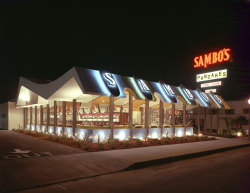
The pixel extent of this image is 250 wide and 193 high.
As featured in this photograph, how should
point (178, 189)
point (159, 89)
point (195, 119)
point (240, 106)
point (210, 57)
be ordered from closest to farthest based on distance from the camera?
1. point (178, 189)
2. point (159, 89)
3. point (240, 106)
4. point (195, 119)
5. point (210, 57)

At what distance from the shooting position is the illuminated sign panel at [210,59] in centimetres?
4716

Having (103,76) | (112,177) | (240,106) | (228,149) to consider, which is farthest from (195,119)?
(112,177)

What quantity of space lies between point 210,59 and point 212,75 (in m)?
3.50

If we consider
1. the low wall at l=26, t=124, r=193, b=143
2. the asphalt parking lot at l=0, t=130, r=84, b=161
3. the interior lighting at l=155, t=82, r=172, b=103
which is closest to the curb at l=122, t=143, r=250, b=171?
the asphalt parking lot at l=0, t=130, r=84, b=161

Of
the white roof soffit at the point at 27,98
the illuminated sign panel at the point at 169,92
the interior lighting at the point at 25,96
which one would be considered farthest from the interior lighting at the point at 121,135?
the interior lighting at the point at 25,96

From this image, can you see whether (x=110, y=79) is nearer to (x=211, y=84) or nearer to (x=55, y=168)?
(x=55, y=168)

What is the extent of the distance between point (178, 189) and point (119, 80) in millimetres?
11713

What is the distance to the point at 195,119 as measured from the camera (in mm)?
43625

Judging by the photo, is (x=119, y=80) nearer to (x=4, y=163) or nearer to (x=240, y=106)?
(x=4, y=163)

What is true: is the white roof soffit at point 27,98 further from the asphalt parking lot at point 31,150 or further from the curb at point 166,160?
the curb at point 166,160

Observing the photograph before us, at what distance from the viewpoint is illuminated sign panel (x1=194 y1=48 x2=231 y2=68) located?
47156 millimetres

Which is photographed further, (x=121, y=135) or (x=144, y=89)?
(x=144, y=89)

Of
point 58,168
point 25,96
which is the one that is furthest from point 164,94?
point 25,96

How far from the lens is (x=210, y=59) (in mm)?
49875
